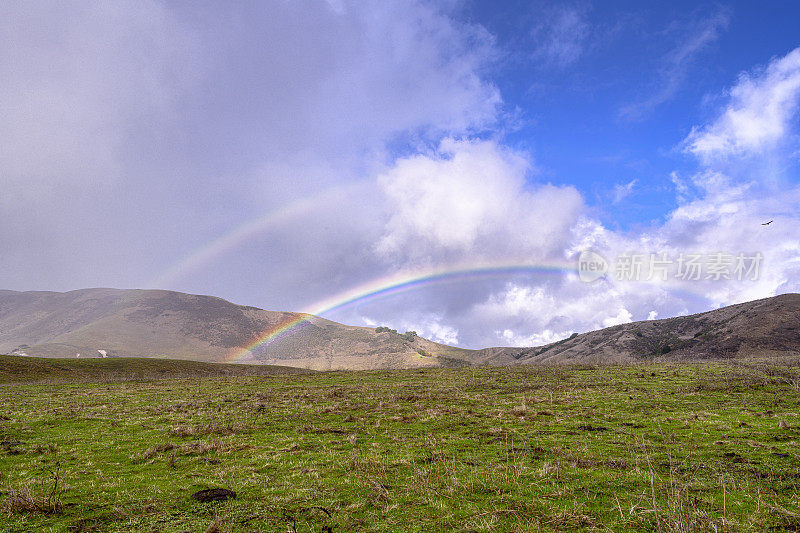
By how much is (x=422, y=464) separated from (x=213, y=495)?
5517 millimetres

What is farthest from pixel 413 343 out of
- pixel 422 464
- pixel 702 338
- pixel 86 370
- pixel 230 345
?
pixel 422 464

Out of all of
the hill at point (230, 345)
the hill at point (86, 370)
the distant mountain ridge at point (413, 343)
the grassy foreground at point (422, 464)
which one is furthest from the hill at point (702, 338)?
the hill at point (86, 370)

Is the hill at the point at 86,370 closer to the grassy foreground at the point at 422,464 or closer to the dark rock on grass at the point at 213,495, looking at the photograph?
the grassy foreground at the point at 422,464

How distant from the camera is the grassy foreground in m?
6.92

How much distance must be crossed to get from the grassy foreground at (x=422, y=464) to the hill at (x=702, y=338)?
45445 mm

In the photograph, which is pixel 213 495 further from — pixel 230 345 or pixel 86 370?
pixel 230 345

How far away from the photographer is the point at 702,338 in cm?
7481

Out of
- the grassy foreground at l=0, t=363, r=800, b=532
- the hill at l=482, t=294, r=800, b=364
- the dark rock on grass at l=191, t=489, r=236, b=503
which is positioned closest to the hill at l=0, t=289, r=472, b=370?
the hill at l=482, t=294, r=800, b=364

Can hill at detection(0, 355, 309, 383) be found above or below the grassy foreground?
below

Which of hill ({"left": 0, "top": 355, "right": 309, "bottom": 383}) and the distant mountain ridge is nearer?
hill ({"left": 0, "top": 355, "right": 309, "bottom": 383})

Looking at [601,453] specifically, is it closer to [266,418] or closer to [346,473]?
[346,473]

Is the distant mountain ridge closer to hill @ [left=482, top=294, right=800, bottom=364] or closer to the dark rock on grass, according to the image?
hill @ [left=482, top=294, right=800, bottom=364]

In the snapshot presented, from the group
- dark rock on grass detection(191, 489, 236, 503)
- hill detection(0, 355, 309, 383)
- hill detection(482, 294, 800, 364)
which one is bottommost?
hill detection(0, 355, 309, 383)

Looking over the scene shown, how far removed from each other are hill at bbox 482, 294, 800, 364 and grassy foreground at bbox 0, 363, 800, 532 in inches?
1789
